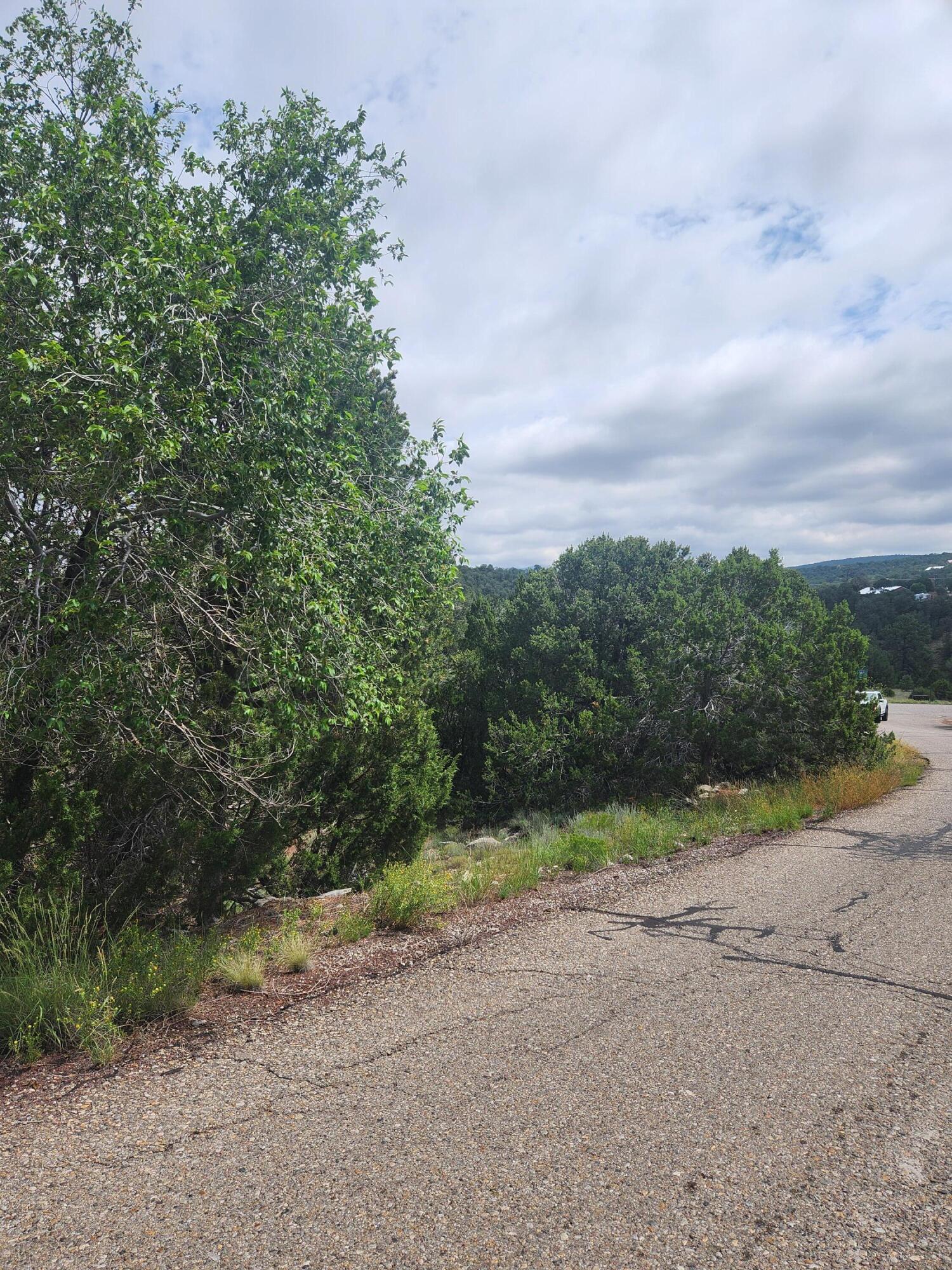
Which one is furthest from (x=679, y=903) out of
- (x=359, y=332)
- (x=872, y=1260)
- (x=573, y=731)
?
(x=573, y=731)

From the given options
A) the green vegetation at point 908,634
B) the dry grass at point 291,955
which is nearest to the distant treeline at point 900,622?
the green vegetation at point 908,634

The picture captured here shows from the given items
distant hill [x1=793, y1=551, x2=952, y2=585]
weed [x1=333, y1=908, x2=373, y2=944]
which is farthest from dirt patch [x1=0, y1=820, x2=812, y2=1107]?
distant hill [x1=793, y1=551, x2=952, y2=585]

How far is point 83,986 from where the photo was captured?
428 centimetres

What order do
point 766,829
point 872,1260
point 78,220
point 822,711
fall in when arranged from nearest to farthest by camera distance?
point 872,1260 < point 78,220 < point 766,829 < point 822,711

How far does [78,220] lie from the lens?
6207mm

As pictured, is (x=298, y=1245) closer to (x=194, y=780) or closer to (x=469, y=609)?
(x=194, y=780)

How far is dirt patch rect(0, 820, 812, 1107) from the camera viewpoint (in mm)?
3770

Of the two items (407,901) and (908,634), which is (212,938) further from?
(908,634)

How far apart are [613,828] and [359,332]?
7019mm

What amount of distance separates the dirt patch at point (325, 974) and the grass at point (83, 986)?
0.33 feet

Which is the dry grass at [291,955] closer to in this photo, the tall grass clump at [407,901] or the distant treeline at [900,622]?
the tall grass clump at [407,901]

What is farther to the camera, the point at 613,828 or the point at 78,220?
the point at 613,828

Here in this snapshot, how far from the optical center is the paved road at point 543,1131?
2.47m

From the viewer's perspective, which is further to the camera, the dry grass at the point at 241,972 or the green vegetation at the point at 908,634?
the green vegetation at the point at 908,634
